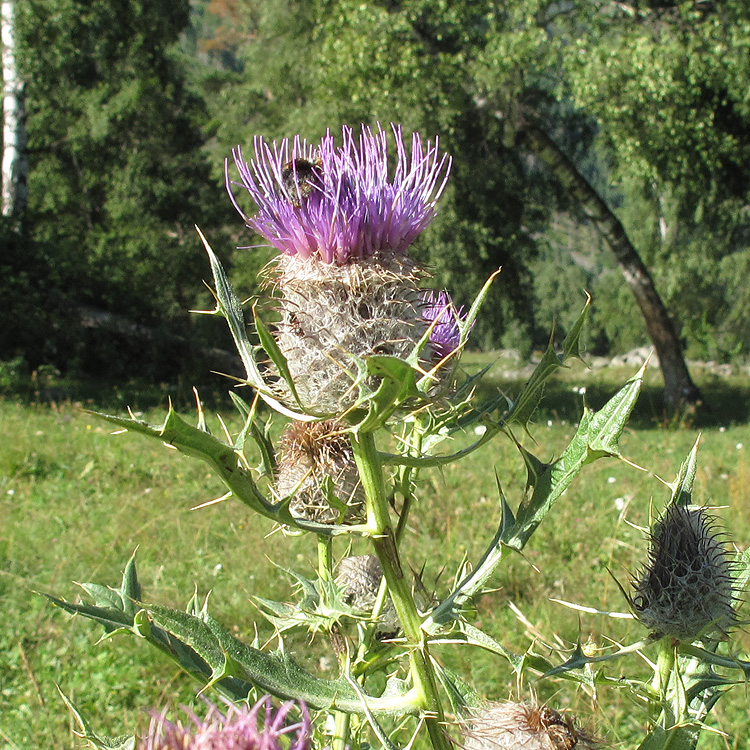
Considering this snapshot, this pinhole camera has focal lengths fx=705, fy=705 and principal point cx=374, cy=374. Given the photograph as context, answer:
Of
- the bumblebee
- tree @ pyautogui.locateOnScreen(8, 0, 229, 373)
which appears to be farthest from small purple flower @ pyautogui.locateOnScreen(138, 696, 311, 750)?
tree @ pyautogui.locateOnScreen(8, 0, 229, 373)

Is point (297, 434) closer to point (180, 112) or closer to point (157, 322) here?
point (157, 322)

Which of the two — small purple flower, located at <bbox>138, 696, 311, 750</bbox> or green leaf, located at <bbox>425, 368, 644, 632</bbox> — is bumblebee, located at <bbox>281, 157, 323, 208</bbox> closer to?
green leaf, located at <bbox>425, 368, 644, 632</bbox>

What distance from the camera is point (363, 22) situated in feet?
40.6

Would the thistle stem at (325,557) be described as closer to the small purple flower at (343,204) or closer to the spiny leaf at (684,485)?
the small purple flower at (343,204)

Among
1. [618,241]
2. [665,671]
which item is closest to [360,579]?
[665,671]

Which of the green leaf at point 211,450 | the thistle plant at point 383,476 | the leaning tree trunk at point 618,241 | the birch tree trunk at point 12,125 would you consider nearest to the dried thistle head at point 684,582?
the thistle plant at point 383,476

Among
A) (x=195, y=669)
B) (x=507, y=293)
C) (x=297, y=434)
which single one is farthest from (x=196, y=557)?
(x=507, y=293)

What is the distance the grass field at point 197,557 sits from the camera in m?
3.96

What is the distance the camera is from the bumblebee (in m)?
1.67

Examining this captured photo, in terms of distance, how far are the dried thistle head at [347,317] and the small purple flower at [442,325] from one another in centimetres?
11

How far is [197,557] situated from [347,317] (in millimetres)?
4604

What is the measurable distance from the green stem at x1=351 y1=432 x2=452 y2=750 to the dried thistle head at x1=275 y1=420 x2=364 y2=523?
44 cm

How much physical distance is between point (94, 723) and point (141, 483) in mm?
3833

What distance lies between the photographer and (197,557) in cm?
573
